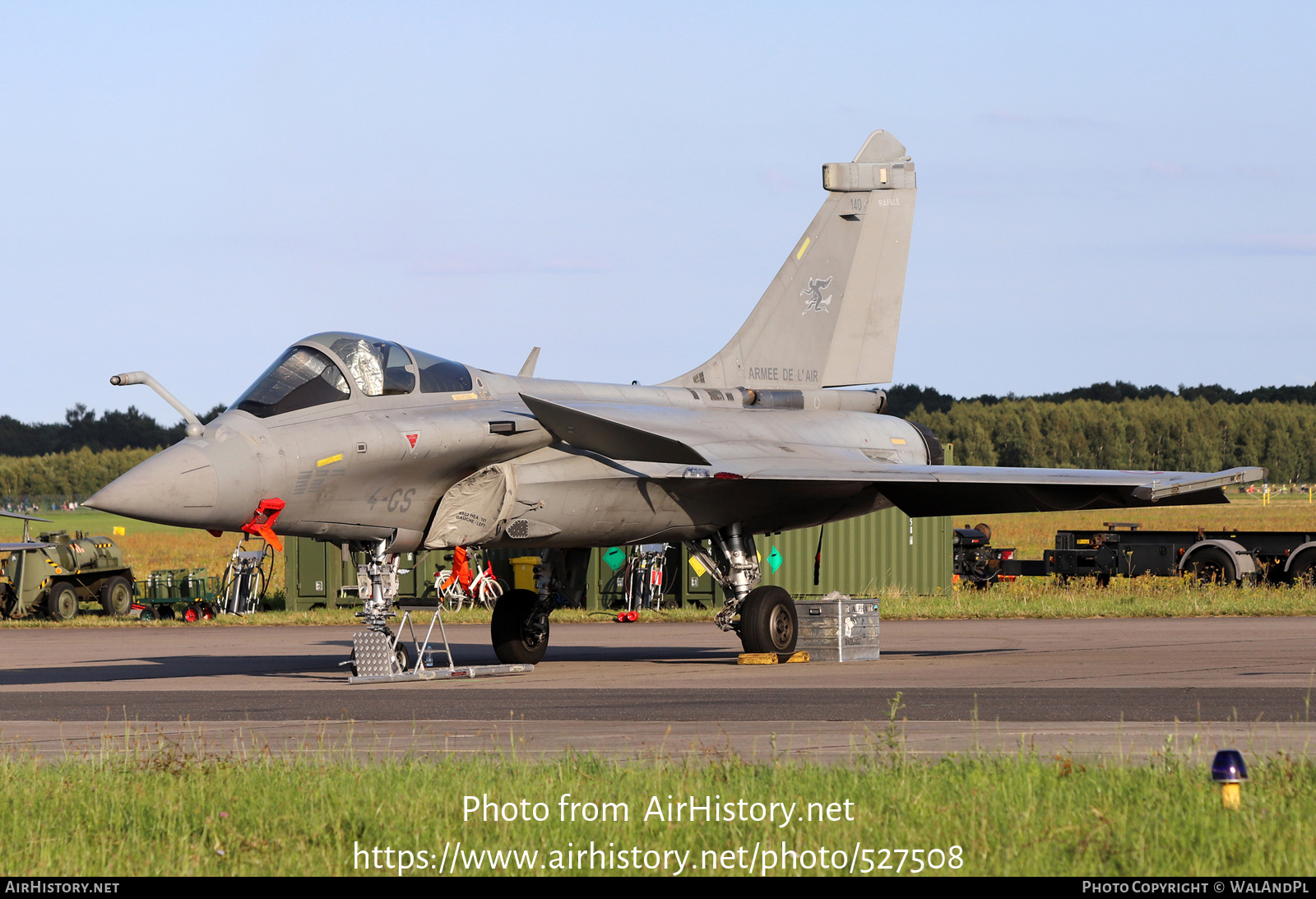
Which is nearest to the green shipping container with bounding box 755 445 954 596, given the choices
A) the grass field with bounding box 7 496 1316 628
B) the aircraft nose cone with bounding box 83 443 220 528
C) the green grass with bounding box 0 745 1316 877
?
the grass field with bounding box 7 496 1316 628

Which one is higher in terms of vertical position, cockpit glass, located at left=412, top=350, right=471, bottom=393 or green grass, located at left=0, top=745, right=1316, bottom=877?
cockpit glass, located at left=412, top=350, right=471, bottom=393

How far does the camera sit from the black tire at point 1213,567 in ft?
98.0

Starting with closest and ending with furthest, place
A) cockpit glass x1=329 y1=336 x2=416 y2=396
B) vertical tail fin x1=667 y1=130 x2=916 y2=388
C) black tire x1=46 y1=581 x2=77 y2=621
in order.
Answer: cockpit glass x1=329 y1=336 x2=416 y2=396 → vertical tail fin x1=667 y1=130 x2=916 y2=388 → black tire x1=46 y1=581 x2=77 y2=621

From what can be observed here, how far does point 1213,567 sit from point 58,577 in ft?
79.8

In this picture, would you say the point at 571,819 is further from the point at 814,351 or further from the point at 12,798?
the point at 814,351

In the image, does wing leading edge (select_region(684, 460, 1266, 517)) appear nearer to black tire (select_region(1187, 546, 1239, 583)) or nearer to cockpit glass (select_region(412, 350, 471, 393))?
cockpit glass (select_region(412, 350, 471, 393))

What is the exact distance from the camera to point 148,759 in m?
8.05

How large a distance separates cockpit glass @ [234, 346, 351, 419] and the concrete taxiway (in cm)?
276

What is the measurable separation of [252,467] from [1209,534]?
923 inches

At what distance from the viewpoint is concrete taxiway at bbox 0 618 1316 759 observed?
918 cm

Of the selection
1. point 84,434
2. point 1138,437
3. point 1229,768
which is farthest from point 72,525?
point 1138,437

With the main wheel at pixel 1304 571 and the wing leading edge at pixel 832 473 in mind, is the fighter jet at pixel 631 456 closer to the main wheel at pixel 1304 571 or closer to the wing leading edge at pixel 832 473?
the wing leading edge at pixel 832 473

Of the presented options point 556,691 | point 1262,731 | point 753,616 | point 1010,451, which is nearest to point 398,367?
point 556,691

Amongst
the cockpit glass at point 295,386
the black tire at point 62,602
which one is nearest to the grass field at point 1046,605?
the black tire at point 62,602
